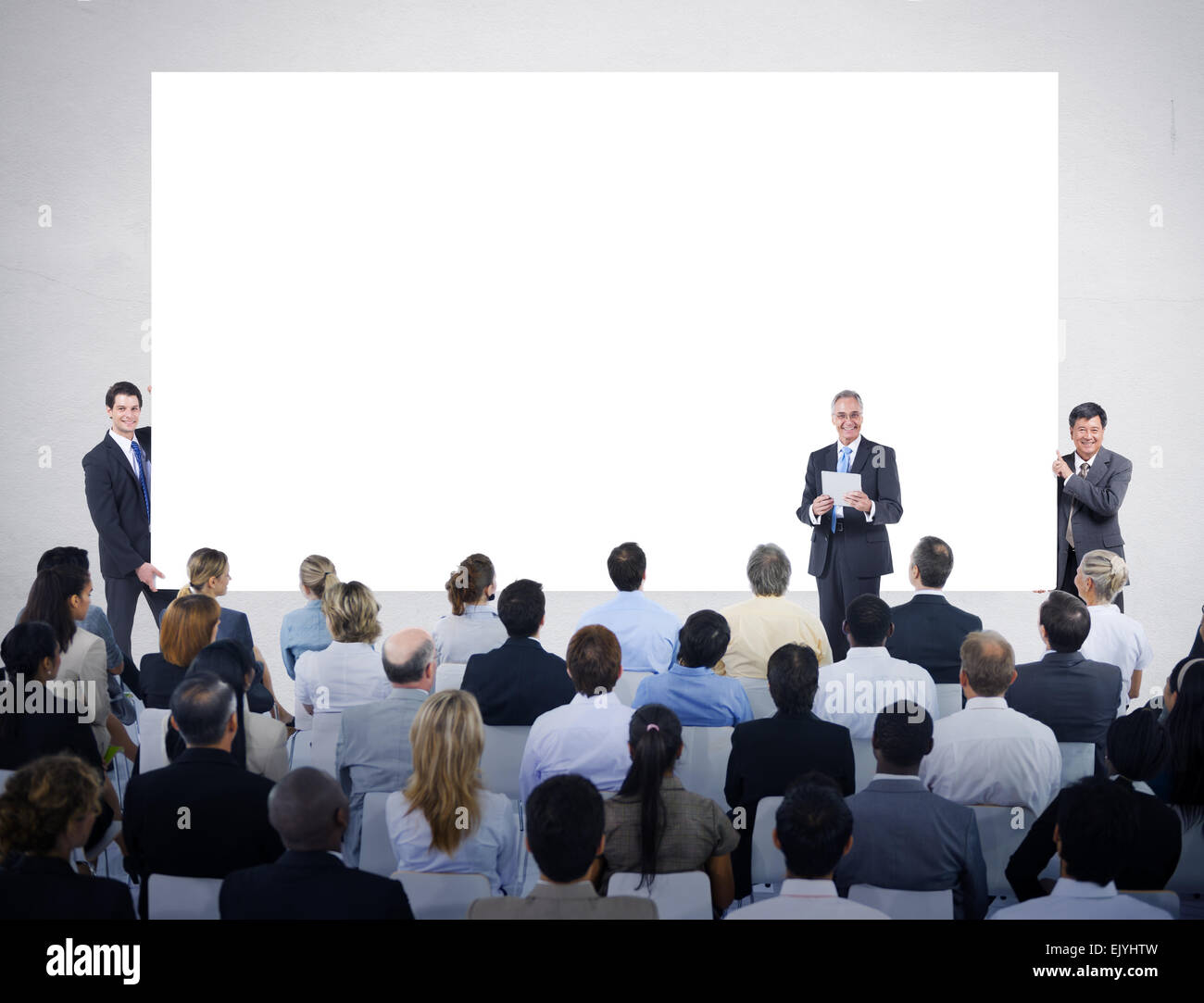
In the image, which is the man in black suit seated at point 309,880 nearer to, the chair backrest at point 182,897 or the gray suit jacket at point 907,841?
the chair backrest at point 182,897

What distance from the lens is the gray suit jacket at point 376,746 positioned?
3115 mm

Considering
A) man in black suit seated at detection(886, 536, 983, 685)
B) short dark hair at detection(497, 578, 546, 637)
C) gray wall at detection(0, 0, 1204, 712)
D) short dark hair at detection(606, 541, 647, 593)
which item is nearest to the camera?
short dark hair at detection(497, 578, 546, 637)

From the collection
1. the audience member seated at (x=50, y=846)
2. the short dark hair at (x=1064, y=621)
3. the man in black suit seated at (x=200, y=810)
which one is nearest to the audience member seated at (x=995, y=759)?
the short dark hair at (x=1064, y=621)

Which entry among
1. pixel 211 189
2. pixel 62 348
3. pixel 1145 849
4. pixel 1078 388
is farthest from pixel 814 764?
pixel 62 348

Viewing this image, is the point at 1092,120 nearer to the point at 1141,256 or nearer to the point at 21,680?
the point at 1141,256

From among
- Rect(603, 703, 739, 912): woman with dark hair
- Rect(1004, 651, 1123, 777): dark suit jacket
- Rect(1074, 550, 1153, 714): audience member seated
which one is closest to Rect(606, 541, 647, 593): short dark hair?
Rect(1004, 651, 1123, 777): dark suit jacket

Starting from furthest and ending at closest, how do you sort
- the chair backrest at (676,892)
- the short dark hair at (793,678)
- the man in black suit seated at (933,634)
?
the man in black suit seated at (933,634) < the short dark hair at (793,678) < the chair backrest at (676,892)

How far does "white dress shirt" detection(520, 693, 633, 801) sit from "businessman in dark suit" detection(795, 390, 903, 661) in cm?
261

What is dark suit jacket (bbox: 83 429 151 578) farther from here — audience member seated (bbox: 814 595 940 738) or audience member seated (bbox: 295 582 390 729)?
audience member seated (bbox: 814 595 940 738)

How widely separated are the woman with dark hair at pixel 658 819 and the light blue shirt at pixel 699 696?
25.8 inches

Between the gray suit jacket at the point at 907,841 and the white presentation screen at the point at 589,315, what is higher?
the white presentation screen at the point at 589,315

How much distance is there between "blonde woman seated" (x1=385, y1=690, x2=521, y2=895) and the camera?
8.59 feet
